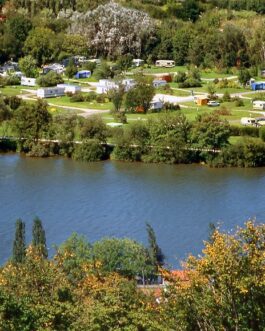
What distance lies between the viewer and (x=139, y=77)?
21.0 m

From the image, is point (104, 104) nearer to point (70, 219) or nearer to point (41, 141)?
point (41, 141)

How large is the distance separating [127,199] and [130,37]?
15.8m

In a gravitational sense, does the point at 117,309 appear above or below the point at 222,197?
above

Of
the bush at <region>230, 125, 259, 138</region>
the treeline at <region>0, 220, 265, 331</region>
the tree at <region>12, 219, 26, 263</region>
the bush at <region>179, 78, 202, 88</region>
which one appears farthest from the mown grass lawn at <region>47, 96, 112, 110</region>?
the treeline at <region>0, 220, 265, 331</region>

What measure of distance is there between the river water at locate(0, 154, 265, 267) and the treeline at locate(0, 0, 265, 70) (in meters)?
11.4

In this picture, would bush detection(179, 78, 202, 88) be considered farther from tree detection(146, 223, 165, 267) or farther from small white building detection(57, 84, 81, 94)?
tree detection(146, 223, 165, 267)

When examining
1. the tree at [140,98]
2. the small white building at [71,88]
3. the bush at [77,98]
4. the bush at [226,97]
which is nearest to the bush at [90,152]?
the tree at [140,98]

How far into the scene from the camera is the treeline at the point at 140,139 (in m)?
16.0

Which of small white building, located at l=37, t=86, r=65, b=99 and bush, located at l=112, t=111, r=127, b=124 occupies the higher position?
small white building, located at l=37, t=86, r=65, b=99

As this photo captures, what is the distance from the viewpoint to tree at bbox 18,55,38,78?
25.1 metres

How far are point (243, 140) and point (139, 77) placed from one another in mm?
5486

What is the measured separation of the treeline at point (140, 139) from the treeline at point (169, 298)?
31.2 feet

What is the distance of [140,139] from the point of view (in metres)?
16.7

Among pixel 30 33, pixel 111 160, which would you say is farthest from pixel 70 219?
pixel 30 33
